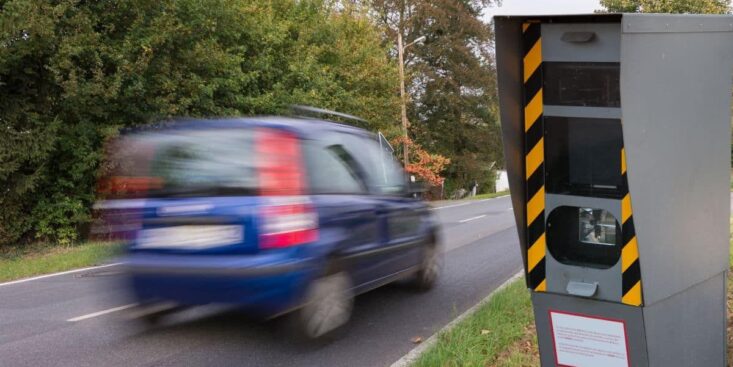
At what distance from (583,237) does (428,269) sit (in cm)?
402

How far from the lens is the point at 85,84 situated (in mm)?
12312

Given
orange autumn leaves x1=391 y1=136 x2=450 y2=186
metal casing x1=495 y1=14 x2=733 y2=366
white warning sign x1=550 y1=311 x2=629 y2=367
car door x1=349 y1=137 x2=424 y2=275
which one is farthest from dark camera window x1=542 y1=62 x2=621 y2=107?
orange autumn leaves x1=391 y1=136 x2=450 y2=186

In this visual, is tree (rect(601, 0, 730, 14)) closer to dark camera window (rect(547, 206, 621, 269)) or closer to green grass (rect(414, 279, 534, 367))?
green grass (rect(414, 279, 534, 367))

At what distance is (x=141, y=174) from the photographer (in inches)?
205

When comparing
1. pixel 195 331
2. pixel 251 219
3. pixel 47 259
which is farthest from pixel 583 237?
pixel 47 259

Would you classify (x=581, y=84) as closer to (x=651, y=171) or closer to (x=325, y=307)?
(x=651, y=171)

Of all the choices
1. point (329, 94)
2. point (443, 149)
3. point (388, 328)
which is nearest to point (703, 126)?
point (388, 328)

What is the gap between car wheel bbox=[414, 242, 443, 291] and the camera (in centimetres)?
701

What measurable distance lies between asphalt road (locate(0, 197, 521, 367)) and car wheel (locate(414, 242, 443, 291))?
0.11 m

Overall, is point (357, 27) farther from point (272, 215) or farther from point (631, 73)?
point (631, 73)

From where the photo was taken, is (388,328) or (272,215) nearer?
(272,215)

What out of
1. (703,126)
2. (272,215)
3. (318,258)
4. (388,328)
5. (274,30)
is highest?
(274,30)

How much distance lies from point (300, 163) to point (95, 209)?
10790mm

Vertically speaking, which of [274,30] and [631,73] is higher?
[274,30]
